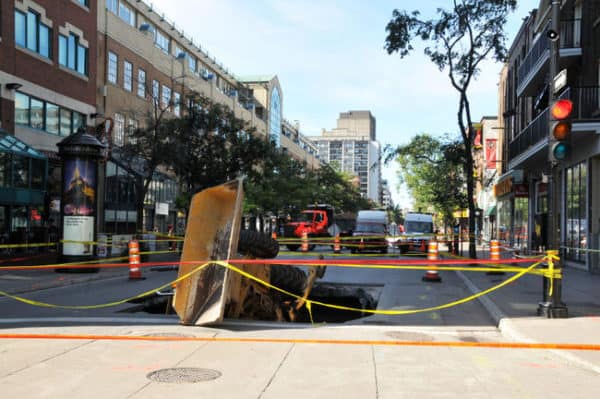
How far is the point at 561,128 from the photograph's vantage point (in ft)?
33.4

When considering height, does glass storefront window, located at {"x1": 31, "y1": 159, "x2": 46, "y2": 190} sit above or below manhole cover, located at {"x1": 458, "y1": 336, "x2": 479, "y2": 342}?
above

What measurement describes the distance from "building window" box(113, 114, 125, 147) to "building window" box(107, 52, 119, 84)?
6.85 ft

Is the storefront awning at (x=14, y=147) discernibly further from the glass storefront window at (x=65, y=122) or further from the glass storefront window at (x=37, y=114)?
the glass storefront window at (x=65, y=122)

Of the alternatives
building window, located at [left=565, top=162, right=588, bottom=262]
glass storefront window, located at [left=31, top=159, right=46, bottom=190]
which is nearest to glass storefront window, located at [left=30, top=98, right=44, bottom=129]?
glass storefront window, located at [left=31, top=159, right=46, bottom=190]

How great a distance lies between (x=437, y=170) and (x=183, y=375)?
42.6m

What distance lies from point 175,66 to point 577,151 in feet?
101

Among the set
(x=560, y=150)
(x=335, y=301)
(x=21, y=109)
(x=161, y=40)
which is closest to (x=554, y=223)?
(x=560, y=150)

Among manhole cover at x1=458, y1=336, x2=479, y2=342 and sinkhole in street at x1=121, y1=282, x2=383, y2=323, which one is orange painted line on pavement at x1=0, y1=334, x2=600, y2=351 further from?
sinkhole in street at x1=121, y1=282, x2=383, y2=323

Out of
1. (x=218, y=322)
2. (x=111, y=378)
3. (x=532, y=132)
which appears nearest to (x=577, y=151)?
(x=532, y=132)

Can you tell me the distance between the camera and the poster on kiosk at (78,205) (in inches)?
743

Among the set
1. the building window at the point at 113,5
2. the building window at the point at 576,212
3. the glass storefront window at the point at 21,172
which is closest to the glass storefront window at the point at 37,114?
the glass storefront window at the point at 21,172

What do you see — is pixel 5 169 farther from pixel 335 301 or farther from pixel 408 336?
pixel 408 336

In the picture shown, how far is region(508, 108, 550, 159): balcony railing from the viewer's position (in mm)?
24078

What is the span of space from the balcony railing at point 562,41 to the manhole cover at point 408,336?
16.2 meters
